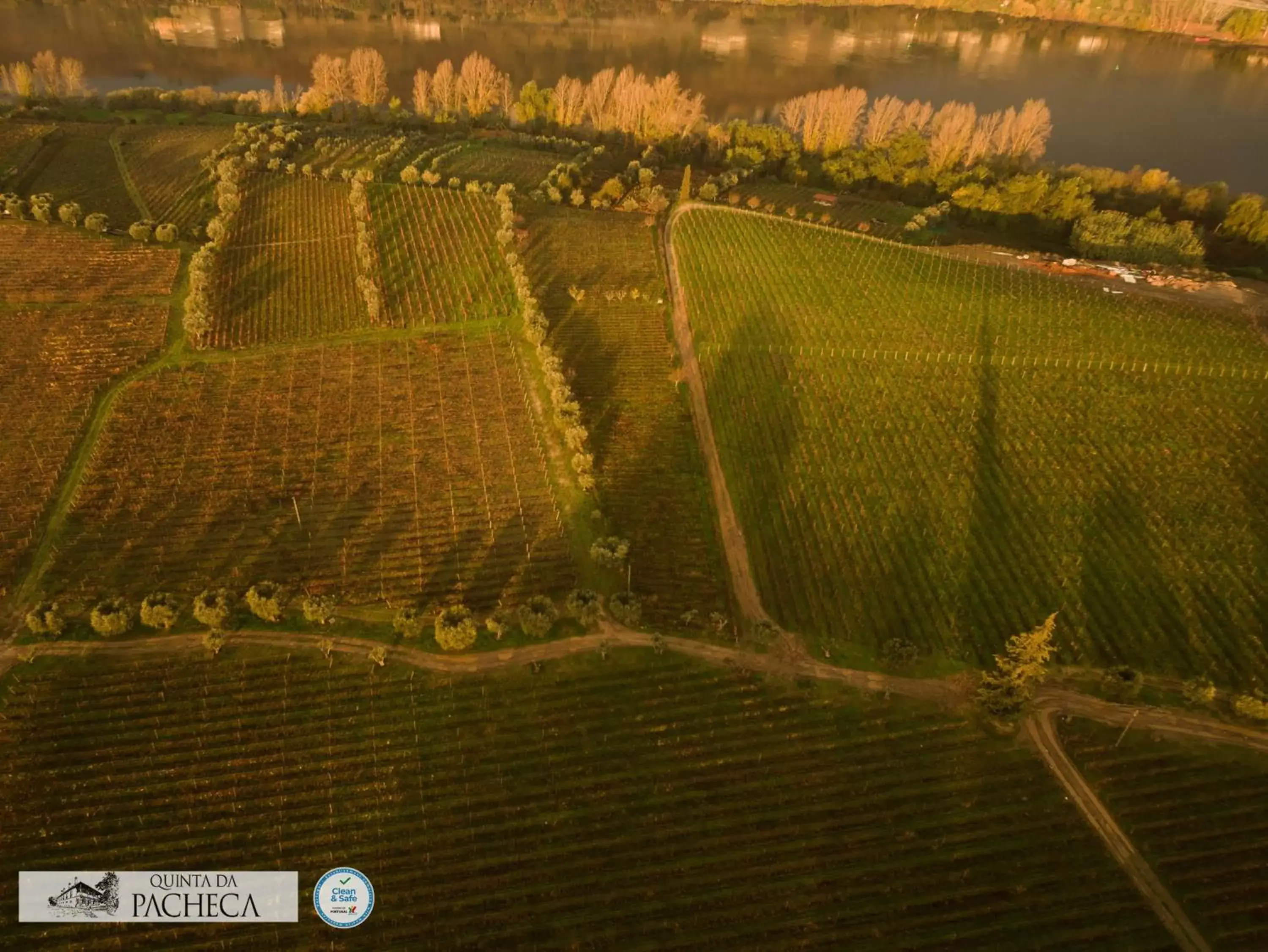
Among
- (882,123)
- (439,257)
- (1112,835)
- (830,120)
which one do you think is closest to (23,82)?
(439,257)

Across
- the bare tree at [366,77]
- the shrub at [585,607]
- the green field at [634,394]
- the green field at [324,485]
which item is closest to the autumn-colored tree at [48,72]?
the bare tree at [366,77]

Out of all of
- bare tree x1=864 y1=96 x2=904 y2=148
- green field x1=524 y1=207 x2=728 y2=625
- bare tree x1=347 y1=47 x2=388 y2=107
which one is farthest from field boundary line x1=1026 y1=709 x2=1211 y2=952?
bare tree x1=347 y1=47 x2=388 y2=107

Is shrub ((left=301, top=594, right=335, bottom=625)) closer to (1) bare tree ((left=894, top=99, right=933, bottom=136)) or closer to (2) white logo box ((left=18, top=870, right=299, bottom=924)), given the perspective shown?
(2) white logo box ((left=18, top=870, right=299, bottom=924))

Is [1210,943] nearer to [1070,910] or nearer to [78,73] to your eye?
[1070,910]

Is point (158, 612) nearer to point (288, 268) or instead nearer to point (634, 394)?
point (634, 394)

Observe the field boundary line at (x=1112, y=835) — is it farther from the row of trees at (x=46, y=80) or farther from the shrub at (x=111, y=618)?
the row of trees at (x=46, y=80)

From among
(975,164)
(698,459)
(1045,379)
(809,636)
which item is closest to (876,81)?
(975,164)
